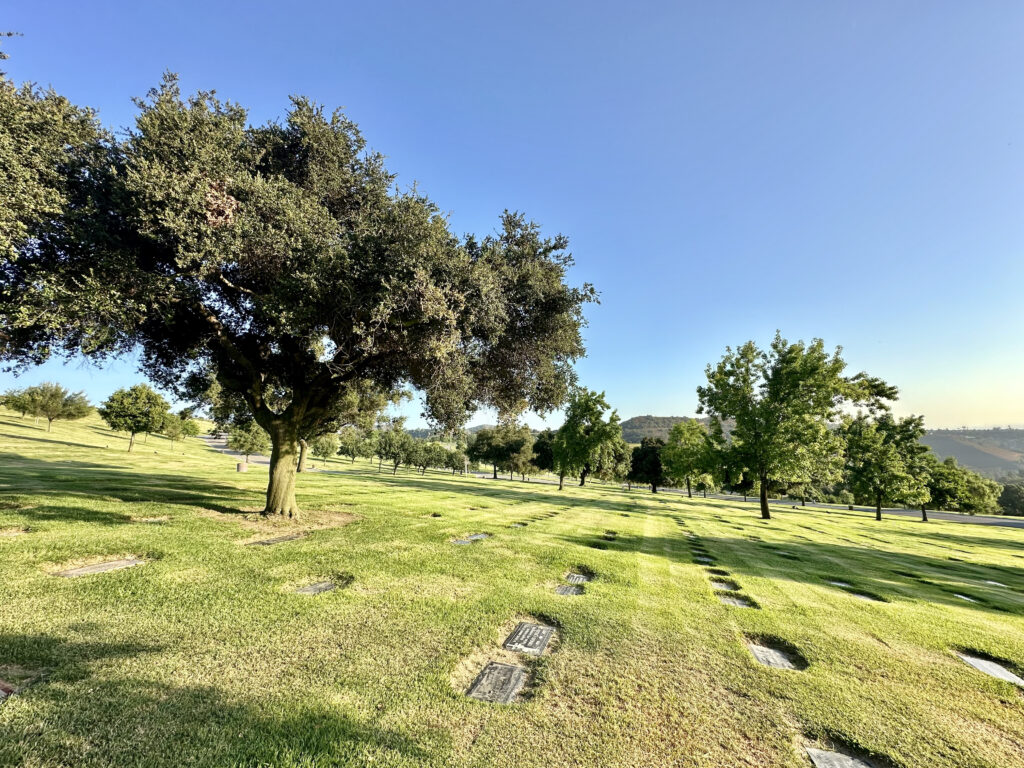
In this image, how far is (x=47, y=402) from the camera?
51844 millimetres

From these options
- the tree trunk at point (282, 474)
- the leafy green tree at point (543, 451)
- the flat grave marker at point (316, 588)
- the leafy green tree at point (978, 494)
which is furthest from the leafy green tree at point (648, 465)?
the flat grave marker at point (316, 588)

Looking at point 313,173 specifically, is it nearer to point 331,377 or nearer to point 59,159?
point 59,159

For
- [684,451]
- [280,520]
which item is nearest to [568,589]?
[280,520]

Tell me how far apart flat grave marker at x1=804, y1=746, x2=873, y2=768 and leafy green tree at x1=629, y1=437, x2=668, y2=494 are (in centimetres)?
6259

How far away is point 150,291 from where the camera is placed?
8617 mm

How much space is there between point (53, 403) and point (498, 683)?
77.5m

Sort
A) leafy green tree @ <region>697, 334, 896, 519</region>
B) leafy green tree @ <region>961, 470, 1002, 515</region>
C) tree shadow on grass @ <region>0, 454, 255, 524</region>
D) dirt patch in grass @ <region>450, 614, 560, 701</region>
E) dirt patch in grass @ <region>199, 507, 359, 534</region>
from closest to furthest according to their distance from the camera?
dirt patch in grass @ <region>450, 614, 560, 701</region>, tree shadow on grass @ <region>0, 454, 255, 524</region>, dirt patch in grass @ <region>199, 507, 359, 534</region>, leafy green tree @ <region>697, 334, 896, 519</region>, leafy green tree @ <region>961, 470, 1002, 515</region>

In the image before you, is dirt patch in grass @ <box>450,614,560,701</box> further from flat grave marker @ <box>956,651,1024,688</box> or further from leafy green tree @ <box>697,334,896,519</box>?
leafy green tree @ <box>697,334,896,519</box>

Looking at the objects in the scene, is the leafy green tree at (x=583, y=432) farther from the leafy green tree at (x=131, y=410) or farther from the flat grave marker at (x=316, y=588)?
the leafy green tree at (x=131, y=410)

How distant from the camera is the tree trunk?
38.5 feet

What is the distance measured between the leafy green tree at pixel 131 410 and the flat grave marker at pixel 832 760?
59.8 meters

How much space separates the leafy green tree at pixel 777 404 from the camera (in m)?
27.5

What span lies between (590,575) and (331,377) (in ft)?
29.5

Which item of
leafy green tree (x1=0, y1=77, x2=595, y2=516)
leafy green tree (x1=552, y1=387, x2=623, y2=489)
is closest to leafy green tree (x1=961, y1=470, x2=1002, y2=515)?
leafy green tree (x1=552, y1=387, x2=623, y2=489)
